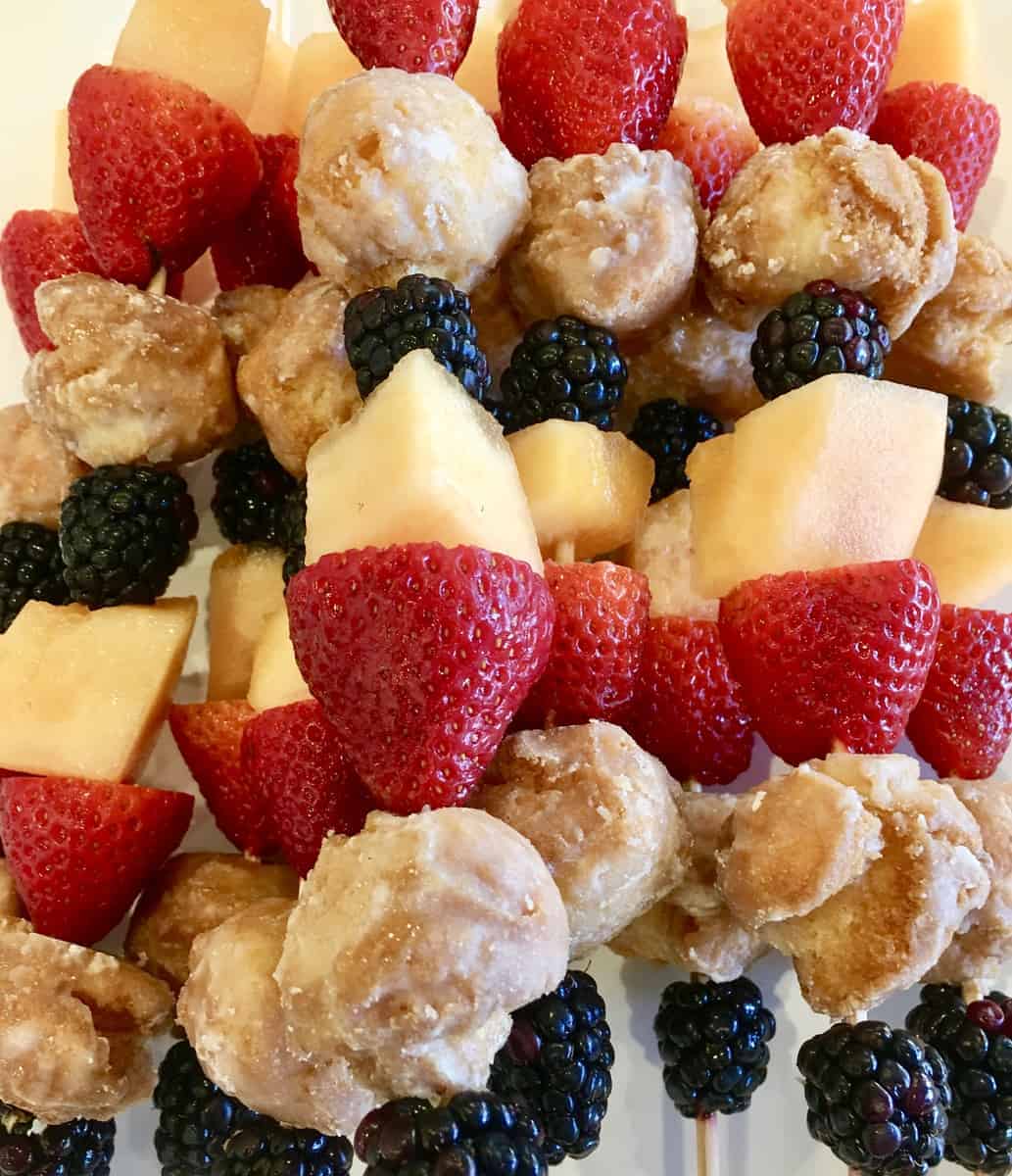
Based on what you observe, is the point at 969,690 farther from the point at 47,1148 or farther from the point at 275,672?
the point at 47,1148

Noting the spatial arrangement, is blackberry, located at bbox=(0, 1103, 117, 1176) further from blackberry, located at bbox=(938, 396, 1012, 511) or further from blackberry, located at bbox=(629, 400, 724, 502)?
blackberry, located at bbox=(938, 396, 1012, 511)

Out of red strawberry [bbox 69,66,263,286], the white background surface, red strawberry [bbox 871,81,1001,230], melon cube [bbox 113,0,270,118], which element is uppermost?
melon cube [bbox 113,0,270,118]

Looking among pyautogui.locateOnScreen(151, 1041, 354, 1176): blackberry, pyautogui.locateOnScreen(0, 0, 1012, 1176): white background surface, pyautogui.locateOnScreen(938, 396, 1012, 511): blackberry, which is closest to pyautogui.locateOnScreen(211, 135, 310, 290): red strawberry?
pyautogui.locateOnScreen(0, 0, 1012, 1176): white background surface

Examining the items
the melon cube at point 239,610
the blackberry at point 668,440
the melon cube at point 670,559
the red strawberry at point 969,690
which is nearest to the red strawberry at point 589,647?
the melon cube at point 670,559

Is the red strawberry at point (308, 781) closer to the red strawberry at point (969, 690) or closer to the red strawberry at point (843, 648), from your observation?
the red strawberry at point (843, 648)

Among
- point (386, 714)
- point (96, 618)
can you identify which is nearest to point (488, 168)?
point (386, 714)
